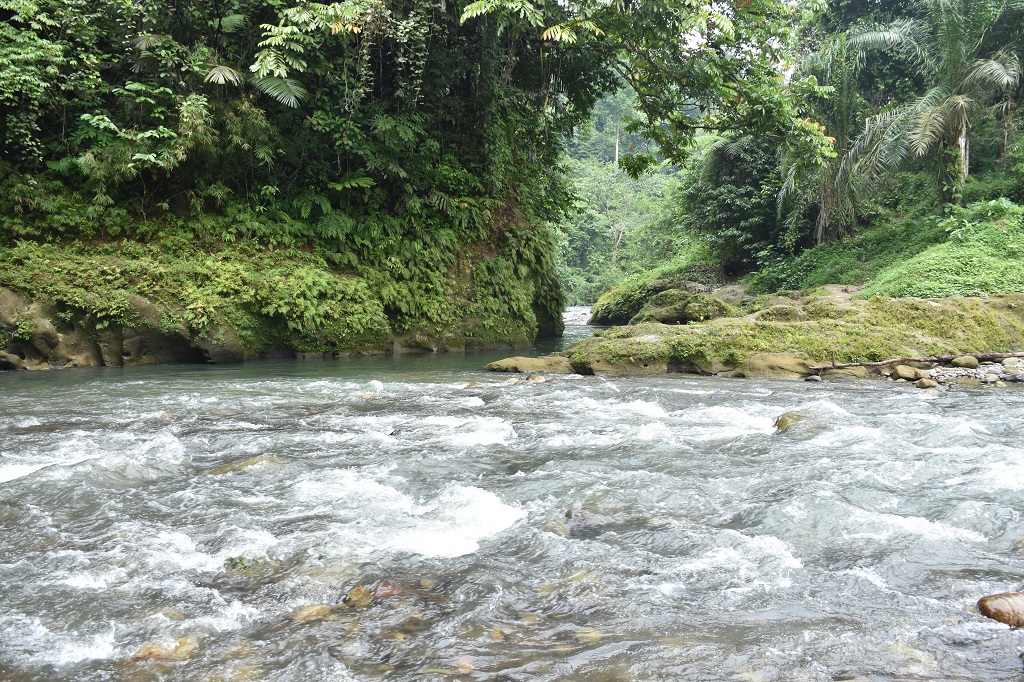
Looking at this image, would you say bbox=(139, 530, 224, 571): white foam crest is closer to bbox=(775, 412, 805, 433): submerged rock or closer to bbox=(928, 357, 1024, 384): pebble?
bbox=(775, 412, 805, 433): submerged rock

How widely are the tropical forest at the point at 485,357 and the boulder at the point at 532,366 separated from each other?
0.07 meters

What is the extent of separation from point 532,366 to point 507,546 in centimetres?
712

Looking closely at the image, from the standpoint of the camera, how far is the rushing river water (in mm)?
2568

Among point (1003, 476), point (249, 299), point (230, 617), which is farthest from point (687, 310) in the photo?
point (230, 617)

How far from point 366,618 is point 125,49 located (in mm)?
12410

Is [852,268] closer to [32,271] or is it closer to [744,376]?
[744,376]

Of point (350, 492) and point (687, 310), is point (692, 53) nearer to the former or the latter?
point (687, 310)

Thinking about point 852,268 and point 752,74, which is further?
point 852,268

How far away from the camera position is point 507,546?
360 cm

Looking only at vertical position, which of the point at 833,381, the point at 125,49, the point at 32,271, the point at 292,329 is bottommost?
the point at 833,381

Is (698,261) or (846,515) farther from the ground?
(698,261)

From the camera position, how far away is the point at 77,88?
1138cm

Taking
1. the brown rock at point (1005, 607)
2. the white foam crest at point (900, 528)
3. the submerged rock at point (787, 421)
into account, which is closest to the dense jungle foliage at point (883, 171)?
the submerged rock at point (787, 421)

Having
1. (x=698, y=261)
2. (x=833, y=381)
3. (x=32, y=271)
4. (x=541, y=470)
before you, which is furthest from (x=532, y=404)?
(x=698, y=261)
